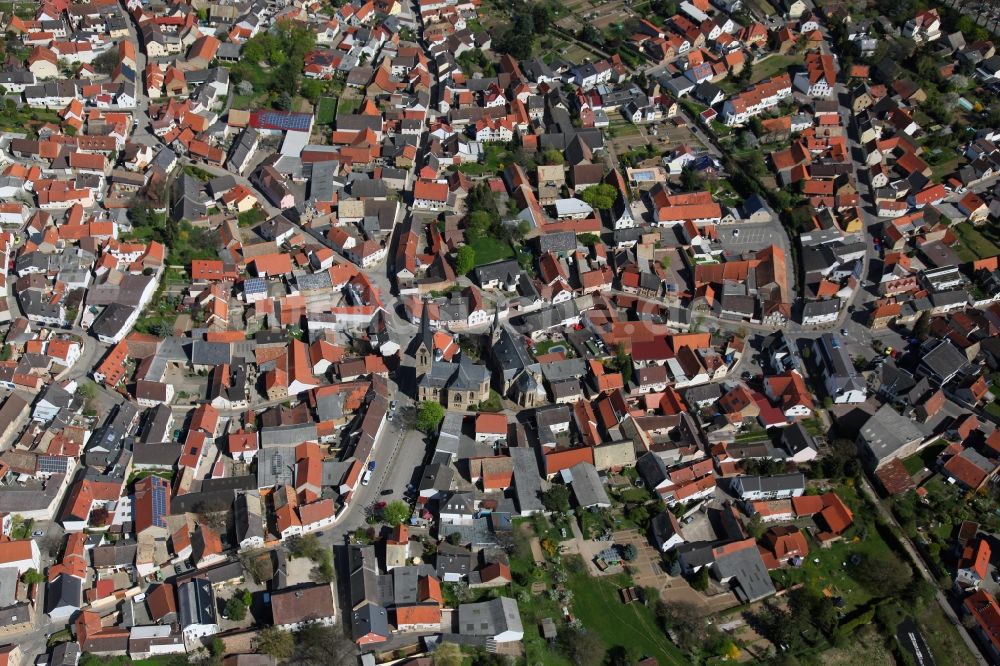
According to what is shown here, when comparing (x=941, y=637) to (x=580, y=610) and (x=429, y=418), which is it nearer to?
(x=580, y=610)

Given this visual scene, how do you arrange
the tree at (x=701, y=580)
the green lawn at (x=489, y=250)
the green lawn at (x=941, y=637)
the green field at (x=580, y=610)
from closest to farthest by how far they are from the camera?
the green field at (x=580, y=610), the green lawn at (x=941, y=637), the tree at (x=701, y=580), the green lawn at (x=489, y=250)

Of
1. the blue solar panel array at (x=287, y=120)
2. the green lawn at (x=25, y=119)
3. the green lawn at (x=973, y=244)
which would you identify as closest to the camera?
the green lawn at (x=973, y=244)

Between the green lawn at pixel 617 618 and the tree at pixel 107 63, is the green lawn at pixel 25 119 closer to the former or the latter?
the tree at pixel 107 63

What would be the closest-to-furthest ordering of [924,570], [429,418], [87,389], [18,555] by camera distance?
[18,555] < [924,570] < [429,418] < [87,389]

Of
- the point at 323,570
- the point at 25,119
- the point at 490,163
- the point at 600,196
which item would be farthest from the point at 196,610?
the point at 25,119

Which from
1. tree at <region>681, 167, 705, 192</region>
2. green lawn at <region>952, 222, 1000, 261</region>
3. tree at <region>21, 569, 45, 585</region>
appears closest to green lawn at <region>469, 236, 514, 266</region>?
tree at <region>681, 167, 705, 192</region>

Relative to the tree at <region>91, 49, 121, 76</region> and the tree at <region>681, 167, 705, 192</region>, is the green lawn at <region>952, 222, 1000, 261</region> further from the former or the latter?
the tree at <region>91, 49, 121, 76</region>

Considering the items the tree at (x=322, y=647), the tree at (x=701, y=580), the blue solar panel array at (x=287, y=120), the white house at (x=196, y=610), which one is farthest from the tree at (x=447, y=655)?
the blue solar panel array at (x=287, y=120)

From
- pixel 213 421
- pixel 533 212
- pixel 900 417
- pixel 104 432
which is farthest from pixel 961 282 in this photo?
pixel 104 432
